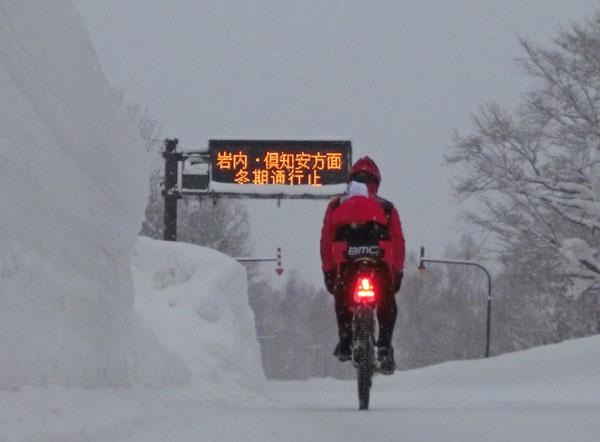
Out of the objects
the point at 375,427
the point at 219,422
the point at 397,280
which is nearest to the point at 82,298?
the point at 219,422

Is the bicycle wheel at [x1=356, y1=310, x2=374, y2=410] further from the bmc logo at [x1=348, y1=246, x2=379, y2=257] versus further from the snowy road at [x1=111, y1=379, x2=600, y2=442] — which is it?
the snowy road at [x1=111, y1=379, x2=600, y2=442]

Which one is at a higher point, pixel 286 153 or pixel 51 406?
pixel 286 153

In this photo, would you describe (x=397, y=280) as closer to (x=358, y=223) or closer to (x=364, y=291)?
(x=364, y=291)

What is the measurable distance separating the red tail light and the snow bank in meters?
2.78

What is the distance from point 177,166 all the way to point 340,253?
18378 millimetres

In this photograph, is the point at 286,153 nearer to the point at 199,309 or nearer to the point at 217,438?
the point at 199,309

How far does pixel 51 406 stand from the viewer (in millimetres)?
3902

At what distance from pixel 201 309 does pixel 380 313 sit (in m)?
4.94

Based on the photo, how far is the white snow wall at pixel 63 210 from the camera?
13.7 feet

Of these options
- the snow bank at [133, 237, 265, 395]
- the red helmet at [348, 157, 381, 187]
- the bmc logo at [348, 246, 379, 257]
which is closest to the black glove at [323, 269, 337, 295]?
the bmc logo at [348, 246, 379, 257]

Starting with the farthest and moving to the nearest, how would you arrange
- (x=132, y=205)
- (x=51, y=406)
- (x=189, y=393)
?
(x=189, y=393)
(x=132, y=205)
(x=51, y=406)

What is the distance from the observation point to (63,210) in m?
5.05

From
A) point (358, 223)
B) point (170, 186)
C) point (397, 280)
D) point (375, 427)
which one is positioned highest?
point (170, 186)

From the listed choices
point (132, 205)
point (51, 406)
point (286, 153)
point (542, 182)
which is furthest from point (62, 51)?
point (542, 182)
